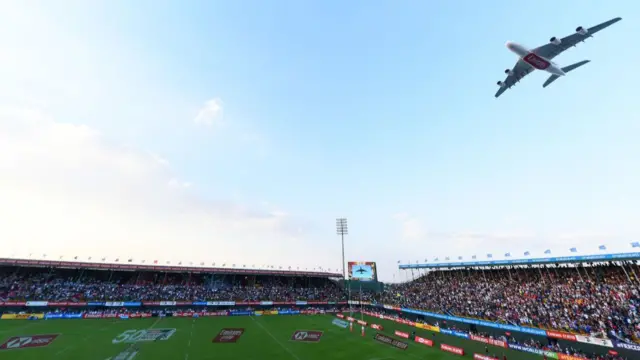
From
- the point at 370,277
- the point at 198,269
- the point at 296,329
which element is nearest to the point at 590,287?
the point at 370,277

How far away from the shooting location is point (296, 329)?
42.4 m

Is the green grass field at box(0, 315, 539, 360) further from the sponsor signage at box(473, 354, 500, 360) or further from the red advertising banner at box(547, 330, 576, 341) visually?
the red advertising banner at box(547, 330, 576, 341)

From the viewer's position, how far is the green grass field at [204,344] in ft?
91.5

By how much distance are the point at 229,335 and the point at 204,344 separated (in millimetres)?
5218

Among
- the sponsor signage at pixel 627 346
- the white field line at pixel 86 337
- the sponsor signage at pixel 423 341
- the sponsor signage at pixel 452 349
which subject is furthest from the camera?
the sponsor signage at pixel 423 341

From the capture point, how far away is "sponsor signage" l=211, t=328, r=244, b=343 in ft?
112

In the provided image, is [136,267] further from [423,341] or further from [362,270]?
[423,341]

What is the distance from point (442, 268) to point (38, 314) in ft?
251

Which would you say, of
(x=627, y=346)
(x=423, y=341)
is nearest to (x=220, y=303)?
(x=423, y=341)

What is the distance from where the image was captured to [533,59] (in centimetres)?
2653

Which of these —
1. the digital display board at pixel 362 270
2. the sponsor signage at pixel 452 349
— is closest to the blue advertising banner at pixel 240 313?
the digital display board at pixel 362 270

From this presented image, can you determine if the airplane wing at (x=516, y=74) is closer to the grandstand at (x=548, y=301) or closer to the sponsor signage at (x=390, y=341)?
the grandstand at (x=548, y=301)

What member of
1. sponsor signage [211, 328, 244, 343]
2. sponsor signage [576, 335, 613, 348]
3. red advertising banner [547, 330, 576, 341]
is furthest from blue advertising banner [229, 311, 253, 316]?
sponsor signage [576, 335, 613, 348]

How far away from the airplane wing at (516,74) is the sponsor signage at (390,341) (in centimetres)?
3253
